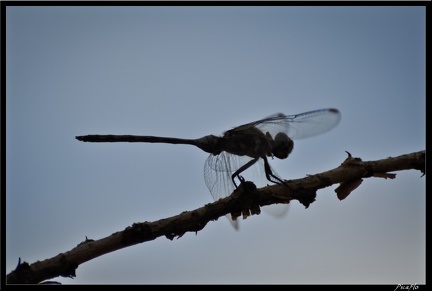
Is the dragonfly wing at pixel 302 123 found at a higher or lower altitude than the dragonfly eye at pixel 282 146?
higher

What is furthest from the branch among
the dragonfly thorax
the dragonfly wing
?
the dragonfly thorax

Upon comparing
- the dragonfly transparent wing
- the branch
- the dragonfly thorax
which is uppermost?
the dragonfly thorax

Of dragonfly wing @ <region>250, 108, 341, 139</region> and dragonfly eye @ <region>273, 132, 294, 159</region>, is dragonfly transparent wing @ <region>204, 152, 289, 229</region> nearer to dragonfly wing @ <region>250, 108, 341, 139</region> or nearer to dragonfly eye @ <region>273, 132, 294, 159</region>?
dragonfly eye @ <region>273, 132, 294, 159</region>

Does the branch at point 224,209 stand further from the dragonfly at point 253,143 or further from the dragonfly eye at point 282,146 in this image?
the dragonfly eye at point 282,146

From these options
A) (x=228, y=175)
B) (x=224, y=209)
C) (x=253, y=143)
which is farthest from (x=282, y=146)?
(x=224, y=209)

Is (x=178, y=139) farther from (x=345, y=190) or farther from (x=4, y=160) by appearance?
(x=345, y=190)

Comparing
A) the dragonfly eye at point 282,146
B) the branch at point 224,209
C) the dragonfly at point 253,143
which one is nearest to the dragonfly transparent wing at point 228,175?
the dragonfly at point 253,143
